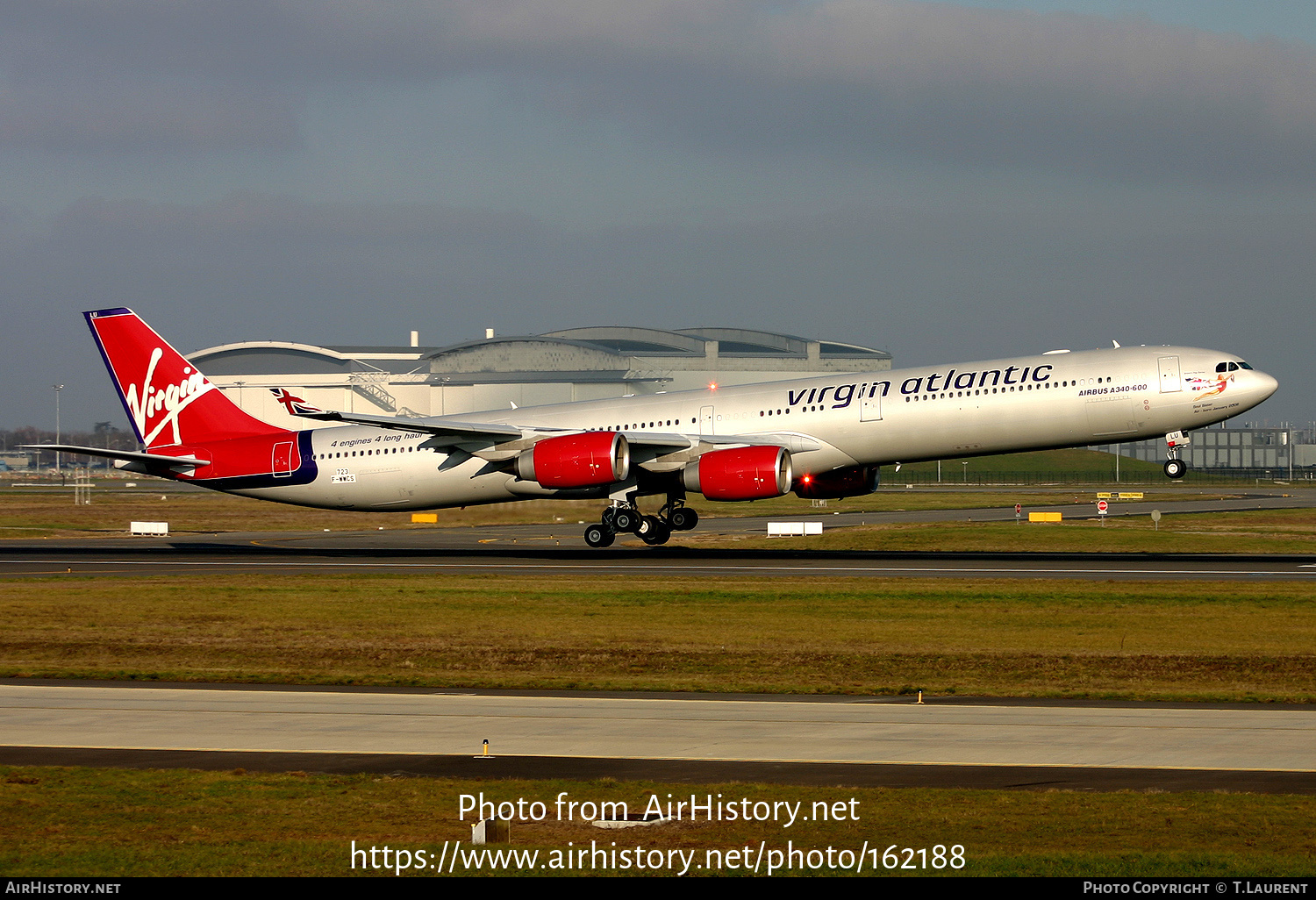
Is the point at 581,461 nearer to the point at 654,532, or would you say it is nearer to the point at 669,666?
the point at 654,532

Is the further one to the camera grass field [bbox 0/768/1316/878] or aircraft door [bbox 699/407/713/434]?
aircraft door [bbox 699/407/713/434]

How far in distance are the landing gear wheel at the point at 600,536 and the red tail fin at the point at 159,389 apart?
14824 mm

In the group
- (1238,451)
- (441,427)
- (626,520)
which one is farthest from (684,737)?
(1238,451)

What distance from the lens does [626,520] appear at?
47.9m

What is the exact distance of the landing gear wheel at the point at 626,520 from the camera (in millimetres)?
47906

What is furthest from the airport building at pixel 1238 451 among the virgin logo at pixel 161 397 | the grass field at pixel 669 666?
the virgin logo at pixel 161 397

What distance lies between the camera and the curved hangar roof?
456 feet

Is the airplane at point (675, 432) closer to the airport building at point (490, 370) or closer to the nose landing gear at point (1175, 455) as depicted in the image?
the nose landing gear at point (1175, 455)

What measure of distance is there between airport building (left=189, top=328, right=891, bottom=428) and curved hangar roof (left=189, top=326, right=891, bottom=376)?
11 cm

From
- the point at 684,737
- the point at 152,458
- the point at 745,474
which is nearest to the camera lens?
the point at 684,737

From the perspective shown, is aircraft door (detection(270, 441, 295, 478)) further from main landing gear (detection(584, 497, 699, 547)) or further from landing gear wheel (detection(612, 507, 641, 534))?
landing gear wheel (detection(612, 507, 641, 534))

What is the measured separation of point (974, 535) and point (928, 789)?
145 feet

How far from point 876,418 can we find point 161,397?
2901cm

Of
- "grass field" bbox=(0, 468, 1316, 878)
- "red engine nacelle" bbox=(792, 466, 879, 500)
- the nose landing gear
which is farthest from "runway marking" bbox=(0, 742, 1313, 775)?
"red engine nacelle" bbox=(792, 466, 879, 500)
